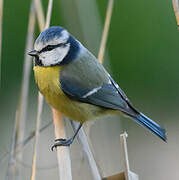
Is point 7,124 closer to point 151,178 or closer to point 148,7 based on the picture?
point 151,178

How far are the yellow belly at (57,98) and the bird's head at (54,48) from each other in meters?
0.03

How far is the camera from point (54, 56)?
1.56 metres

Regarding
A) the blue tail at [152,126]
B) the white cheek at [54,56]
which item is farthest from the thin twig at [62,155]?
the blue tail at [152,126]

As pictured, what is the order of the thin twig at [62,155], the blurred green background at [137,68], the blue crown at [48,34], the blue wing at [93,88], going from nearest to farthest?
the thin twig at [62,155]
the blue crown at [48,34]
the blue wing at [93,88]
the blurred green background at [137,68]

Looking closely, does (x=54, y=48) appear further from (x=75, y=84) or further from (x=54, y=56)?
(x=75, y=84)

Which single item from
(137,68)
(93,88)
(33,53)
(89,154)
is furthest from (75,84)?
(137,68)

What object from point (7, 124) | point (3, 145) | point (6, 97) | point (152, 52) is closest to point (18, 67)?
point (6, 97)

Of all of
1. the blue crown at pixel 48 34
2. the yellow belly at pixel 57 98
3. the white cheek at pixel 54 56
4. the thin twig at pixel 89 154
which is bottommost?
the thin twig at pixel 89 154

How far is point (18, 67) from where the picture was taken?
103 inches

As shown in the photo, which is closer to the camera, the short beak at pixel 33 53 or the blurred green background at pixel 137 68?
the short beak at pixel 33 53

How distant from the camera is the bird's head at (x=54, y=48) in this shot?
1.47 metres

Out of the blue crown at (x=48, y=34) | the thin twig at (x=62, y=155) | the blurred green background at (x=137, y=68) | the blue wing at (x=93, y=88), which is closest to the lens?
the thin twig at (x=62, y=155)

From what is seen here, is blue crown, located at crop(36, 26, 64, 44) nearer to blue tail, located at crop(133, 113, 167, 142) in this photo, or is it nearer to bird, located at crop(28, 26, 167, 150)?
bird, located at crop(28, 26, 167, 150)

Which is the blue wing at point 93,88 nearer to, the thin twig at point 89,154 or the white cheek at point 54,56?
the white cheek at point 54,56
